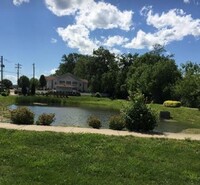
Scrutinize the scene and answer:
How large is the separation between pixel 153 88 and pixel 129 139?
65375 mm

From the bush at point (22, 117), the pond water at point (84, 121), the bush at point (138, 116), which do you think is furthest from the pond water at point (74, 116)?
the bush at point (138, 116)

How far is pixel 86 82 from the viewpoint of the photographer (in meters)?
146

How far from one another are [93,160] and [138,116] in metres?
6.78

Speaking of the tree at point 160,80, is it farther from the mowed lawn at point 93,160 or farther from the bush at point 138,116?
the mowed lawn at point 93,160

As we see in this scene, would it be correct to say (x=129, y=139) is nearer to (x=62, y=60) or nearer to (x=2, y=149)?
(x=2, y=149)

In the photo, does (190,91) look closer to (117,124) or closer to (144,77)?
(144,77)

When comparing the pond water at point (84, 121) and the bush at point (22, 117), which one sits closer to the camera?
the bush at point (22, 117)

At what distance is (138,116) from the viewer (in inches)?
651

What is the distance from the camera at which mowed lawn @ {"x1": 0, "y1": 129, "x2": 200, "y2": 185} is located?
8.63m

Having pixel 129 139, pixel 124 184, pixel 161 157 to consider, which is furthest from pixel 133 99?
pixel 124 184

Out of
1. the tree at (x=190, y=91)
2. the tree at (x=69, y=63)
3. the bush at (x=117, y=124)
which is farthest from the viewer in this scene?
the tree at (x=69, y=63)

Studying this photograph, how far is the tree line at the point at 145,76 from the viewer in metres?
61.9

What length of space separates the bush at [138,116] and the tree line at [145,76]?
76.2 feet

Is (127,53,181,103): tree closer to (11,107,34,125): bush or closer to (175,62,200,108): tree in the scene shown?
(175,62,200,108): tree
